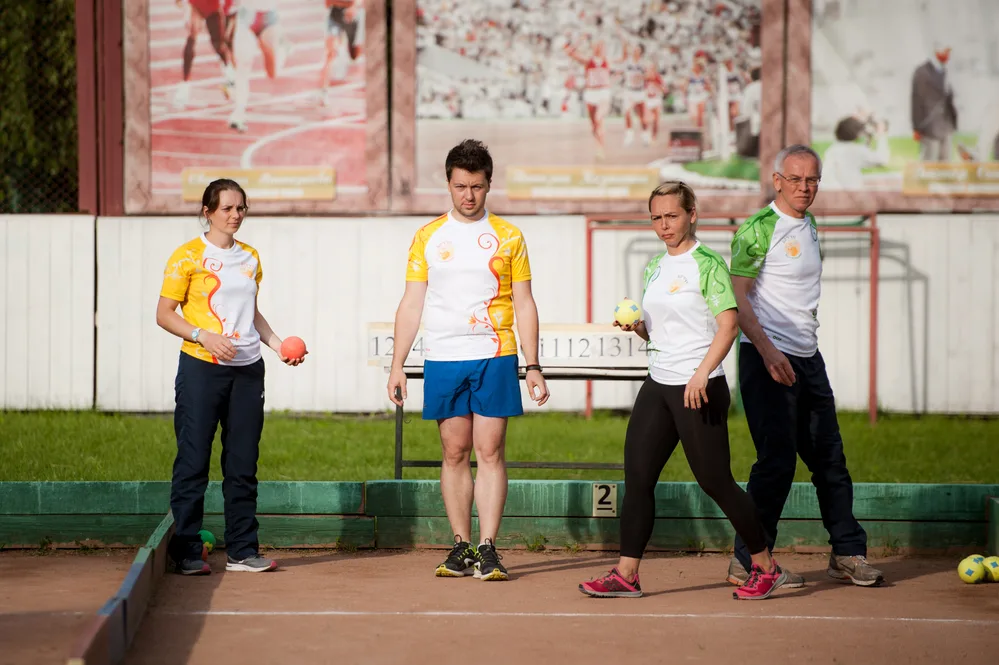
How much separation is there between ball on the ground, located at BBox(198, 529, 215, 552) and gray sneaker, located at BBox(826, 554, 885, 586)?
325cm

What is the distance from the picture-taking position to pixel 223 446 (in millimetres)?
6617

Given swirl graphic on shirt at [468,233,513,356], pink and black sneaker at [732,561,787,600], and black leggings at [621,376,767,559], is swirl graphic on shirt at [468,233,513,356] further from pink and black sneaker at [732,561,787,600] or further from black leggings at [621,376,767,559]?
pink and black sneaker at [732,561,787,600]

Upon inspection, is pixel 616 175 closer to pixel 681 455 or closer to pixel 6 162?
pixel 681 455

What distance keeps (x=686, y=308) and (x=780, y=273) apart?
62 cm

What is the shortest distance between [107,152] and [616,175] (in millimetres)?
4817

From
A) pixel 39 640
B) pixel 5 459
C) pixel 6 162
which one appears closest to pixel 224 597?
pixel 39 640

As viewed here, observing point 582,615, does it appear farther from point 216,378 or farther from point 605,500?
point 216,378

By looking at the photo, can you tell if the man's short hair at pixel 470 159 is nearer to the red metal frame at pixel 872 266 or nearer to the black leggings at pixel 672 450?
the black leggings at pixel 672 450

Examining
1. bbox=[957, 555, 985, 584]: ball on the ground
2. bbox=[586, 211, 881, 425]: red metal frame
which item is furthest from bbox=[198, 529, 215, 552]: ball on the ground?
bbox=[586, 211, 881, 425]: red metal frame

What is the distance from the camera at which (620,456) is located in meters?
10.1

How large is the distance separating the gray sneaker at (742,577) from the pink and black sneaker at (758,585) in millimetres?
180

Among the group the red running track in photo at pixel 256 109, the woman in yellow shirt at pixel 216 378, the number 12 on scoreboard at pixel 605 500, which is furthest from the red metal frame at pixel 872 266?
the woman in yellow shirt at pixel 216 378

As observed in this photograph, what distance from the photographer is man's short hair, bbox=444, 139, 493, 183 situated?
641cm

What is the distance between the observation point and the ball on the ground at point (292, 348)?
6680 millimetres
